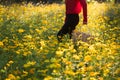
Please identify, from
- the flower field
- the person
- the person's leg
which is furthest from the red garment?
the flower field

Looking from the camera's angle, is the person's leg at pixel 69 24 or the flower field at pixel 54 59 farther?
the person's leg at pixel 69 24

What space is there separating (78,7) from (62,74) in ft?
12.5

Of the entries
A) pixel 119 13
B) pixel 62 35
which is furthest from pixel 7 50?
pixel 119 13

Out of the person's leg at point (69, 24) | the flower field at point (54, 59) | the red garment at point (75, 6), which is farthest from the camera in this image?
the person's leg at point (69, 24)

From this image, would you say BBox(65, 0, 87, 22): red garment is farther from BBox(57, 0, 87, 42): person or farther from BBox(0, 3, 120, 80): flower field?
BBox(0, 3, 120, 80): flower field

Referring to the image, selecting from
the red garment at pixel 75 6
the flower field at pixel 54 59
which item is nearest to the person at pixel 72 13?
the red garment at pixel 75 6

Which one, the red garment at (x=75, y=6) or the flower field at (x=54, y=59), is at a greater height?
the red garment at (x=75, y=6)

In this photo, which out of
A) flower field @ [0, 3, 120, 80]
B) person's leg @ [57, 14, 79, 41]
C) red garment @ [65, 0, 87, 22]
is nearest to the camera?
flower field @ [0, 3, 120, 80]

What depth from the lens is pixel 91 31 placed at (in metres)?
10.9

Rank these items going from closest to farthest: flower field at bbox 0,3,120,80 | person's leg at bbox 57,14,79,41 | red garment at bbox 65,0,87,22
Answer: flower field at bbox 0,3,120,80, red garment at bbox 65,0,87,22, person's leg at bbox 57,14,79,41

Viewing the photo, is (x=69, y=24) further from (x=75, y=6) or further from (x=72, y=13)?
(x=75, y=6)

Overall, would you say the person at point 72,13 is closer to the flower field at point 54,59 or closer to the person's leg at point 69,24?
the person's leg at point 69,24

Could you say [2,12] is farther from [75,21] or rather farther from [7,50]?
[7,50]

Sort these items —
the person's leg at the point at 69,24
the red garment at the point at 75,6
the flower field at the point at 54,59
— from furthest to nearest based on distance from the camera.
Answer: the person's leg at the point at 69,24, the red garment at the point at 75,6, the flower field at the point at 54,59
